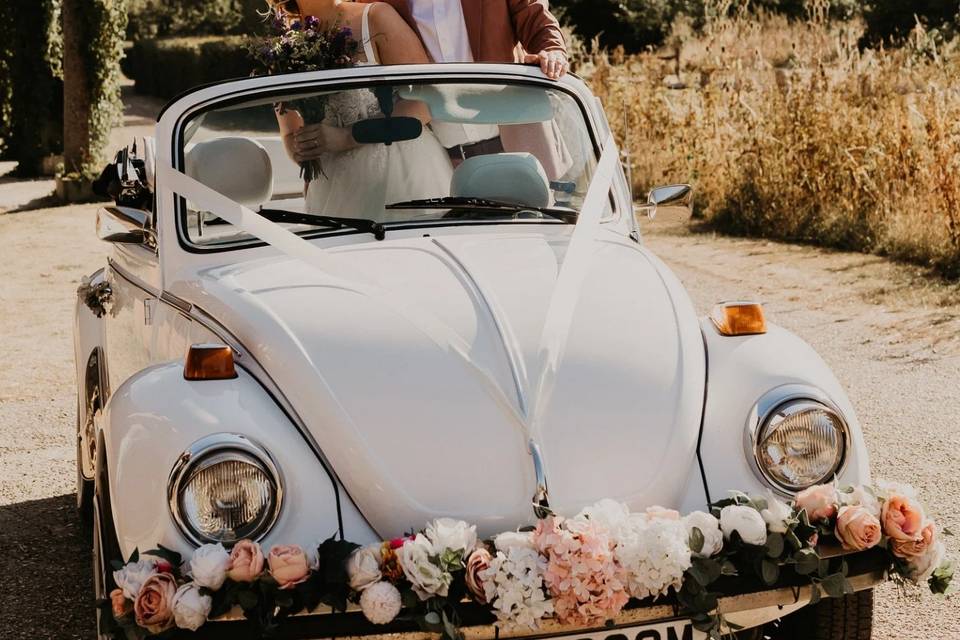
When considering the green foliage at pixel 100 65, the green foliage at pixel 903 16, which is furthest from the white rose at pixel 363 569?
the green foliage at pixel 903 16

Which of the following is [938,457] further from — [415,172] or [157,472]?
[157,472]

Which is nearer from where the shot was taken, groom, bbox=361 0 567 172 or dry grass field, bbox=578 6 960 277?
groom, bbox=361 0 567 172

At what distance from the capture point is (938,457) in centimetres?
575

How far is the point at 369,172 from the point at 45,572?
1957 mm

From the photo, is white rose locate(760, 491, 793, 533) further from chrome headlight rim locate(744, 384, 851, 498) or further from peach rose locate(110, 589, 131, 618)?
peach rose locate(110, 589, 131, 618)

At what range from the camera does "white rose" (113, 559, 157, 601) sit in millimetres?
2803

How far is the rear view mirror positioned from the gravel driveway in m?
1.92

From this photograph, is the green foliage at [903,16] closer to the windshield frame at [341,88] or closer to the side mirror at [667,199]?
the side mirror at [667,199]

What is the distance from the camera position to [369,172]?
437cm

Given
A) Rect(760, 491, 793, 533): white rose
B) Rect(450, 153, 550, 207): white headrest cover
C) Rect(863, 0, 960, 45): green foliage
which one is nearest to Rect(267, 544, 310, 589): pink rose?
Rect(760, 491, 793, 533): white rose

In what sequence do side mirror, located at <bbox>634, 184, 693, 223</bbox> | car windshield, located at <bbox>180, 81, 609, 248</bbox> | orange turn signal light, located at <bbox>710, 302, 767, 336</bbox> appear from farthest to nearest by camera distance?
side mirror, located at <bbox>634, 184, 693, 223</bbox> < car windshield, located at <bbox>180, 81, 609, 248</bbox> < orange turn signal light, located at <bbox>710, 302, 767, 336</bbox>

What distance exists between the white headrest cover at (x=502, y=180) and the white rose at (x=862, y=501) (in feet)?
5.70

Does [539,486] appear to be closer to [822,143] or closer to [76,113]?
[822,143]

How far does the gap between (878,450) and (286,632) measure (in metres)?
3.88
